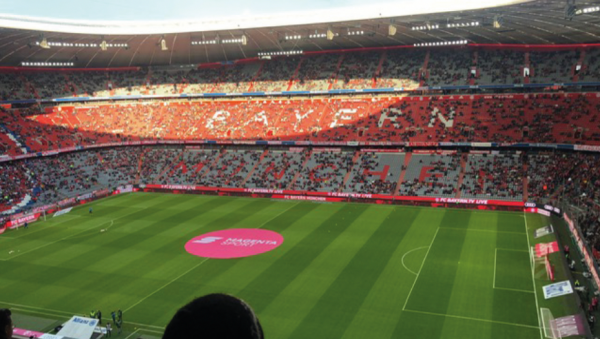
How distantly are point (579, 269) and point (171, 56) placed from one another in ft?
219

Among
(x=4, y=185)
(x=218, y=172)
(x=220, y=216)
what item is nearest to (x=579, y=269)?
(x=220, y=216)

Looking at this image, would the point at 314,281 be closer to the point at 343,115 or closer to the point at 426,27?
the point at 426,27

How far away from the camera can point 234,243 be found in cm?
3766

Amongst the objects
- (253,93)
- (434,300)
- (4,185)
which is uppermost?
(253,93)

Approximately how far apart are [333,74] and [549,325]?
55.1 metres

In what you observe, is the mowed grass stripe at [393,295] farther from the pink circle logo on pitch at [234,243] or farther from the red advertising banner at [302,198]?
the red advertising banner at [302,198]

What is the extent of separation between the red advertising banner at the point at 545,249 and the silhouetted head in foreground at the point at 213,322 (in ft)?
114

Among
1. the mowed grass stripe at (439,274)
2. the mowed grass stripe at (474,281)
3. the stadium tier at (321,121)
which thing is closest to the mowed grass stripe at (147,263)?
the mowed grass stripe at (439,274)

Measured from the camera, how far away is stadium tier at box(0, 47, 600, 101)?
61.4 m

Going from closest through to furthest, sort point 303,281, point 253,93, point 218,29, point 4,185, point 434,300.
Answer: point 434,300 < point 303,281 < point 4,185 < point 218,29 < point 253,93

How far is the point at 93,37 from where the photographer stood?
2340 inches

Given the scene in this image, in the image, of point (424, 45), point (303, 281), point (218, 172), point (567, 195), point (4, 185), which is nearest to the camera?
point (303, 281)

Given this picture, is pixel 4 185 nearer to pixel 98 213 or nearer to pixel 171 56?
pixel 98 213


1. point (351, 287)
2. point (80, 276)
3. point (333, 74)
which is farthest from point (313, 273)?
point (333, 74)
